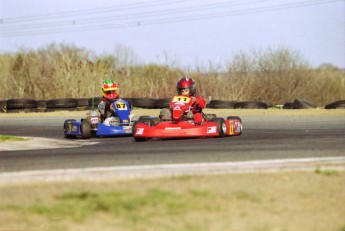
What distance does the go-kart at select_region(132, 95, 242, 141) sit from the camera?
1516cm

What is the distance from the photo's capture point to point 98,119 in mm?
17625

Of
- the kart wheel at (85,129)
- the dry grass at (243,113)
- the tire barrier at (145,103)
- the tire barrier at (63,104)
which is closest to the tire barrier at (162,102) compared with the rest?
the tire barrier at (145,103)

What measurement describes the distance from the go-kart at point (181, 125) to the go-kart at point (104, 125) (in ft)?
4.57

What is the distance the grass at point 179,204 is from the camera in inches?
278

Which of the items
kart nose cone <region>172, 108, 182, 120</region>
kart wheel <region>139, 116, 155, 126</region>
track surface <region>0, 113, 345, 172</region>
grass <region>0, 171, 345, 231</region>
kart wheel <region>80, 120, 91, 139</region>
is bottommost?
grass <region>0, 171, 345, 231</region>

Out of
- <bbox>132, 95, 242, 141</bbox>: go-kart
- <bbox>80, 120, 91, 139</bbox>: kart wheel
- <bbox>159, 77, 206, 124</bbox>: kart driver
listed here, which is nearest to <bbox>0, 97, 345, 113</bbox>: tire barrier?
<bbox>80, 120, 91, 139</bbox>: kart wheel

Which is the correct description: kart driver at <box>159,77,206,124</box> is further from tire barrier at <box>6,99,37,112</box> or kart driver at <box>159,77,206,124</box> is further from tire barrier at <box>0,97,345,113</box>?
tire barrier at <box>6,99,37,112</box>

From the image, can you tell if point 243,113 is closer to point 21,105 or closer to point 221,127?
point 21,105

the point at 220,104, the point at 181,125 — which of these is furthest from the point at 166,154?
the point at 220,104

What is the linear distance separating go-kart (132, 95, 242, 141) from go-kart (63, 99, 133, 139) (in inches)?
54.8

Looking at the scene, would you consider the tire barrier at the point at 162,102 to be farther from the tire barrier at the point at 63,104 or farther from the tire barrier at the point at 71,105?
the tire barrier at the point at 63,104

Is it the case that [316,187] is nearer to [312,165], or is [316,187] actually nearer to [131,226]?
[312,165]

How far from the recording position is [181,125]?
50.3 ft

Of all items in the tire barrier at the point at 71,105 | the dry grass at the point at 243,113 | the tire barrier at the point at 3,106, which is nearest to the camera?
the dry grass at the point at 243,113
